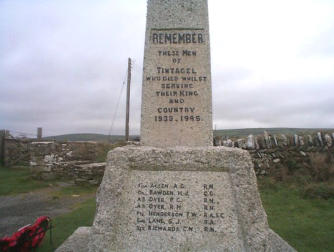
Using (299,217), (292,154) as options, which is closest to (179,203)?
(299,217)

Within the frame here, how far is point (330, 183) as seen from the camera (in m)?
6.70

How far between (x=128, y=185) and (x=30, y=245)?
2534 millimetres

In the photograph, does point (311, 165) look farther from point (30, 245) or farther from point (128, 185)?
point (30, 245)

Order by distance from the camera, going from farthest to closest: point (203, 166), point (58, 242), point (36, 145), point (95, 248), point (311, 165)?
1. point (36, 145)
2. point (311, 165)
3. point (58, 242)
4. point (203, 166)
5. point (95, 248)

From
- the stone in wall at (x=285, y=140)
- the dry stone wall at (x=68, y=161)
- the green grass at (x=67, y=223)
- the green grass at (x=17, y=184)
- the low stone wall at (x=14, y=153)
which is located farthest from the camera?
the low stone wall at (x=14, y=153)

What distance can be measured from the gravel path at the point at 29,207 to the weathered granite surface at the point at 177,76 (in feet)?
13.8

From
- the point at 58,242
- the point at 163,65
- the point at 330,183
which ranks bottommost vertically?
the point at 58,242

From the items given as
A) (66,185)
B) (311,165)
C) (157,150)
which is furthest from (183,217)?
(66,185)

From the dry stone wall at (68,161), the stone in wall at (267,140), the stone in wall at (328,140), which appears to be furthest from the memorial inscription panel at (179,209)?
the dry stone wall at (68,161)

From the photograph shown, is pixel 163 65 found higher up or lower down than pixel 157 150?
higher up

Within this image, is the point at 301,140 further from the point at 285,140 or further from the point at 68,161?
the point at 68,161

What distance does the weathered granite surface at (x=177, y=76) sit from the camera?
288cm

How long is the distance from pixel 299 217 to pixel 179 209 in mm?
3887

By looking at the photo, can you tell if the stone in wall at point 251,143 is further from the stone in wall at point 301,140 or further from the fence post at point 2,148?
the fence post at point 2,148
